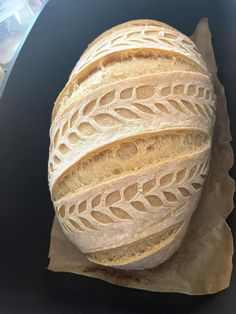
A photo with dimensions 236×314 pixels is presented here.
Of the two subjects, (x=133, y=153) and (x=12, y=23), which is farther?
(x=12, y=23)

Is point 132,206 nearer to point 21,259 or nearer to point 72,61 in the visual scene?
point 21,259

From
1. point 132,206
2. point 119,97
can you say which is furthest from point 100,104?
point 132,206

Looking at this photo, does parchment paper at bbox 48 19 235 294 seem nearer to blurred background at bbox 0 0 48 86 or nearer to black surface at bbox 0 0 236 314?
black surface at bbox 0 0 236 314

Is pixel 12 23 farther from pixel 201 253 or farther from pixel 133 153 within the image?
pixel 201 253

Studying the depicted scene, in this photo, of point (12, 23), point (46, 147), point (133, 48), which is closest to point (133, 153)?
point (133, 48)

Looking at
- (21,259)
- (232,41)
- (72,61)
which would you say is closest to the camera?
(21,259)
